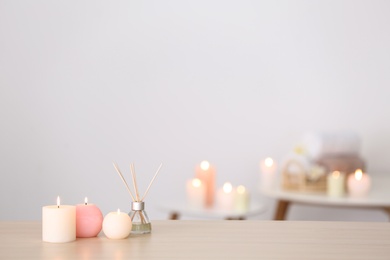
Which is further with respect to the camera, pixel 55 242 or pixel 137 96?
pixel 137 96

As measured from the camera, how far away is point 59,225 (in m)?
1.20

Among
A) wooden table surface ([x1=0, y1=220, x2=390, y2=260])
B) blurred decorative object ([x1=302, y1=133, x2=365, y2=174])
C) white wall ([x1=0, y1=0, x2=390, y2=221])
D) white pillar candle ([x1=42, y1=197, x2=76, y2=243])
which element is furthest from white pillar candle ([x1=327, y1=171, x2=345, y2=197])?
→ white pillar candle ([x1=42, y1=197, x2=76, y2=243])

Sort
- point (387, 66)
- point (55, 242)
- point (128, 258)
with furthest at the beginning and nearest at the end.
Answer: point (387, 66), point (55, 242), point (128, 258)

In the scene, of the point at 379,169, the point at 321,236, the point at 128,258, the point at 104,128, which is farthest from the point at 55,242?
the point at 379,169

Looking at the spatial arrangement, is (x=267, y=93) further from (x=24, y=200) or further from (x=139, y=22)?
(x=24, y=200)

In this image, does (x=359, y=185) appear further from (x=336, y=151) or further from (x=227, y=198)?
(x=227, y=198)

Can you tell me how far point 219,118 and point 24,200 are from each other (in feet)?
3.08

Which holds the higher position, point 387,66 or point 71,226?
point 387,66

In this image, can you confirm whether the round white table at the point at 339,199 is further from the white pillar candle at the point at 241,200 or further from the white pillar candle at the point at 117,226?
the white pillar candle at the point at 117,226

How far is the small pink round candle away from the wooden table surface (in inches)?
0.6

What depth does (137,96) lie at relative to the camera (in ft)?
10.8

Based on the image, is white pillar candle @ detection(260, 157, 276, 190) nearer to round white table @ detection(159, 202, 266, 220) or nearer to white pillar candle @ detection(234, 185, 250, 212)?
round white table @ detection(159, 202, 266, 220)

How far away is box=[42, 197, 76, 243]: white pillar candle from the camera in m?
1.20

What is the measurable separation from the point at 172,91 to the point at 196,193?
0.91 meters
